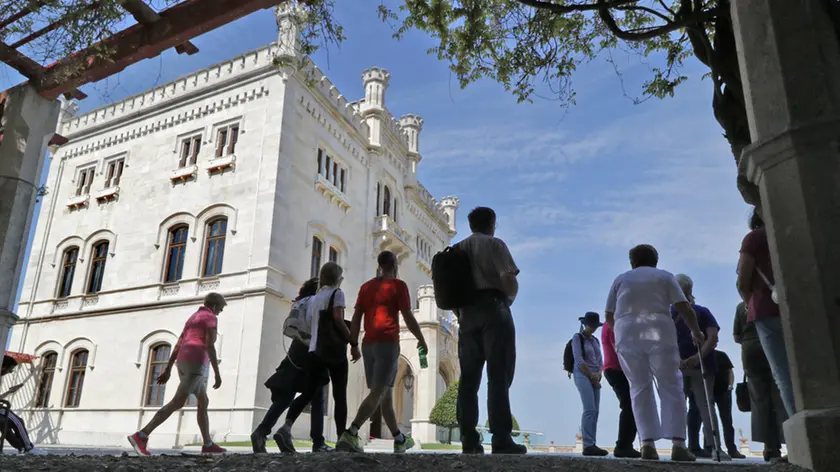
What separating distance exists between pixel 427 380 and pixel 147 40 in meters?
18.3

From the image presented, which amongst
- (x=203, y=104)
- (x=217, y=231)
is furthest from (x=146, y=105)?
(x=217, y=231)

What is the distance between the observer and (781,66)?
3195 mm

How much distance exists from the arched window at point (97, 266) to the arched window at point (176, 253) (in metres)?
3.14

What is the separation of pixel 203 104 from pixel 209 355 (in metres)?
17.0

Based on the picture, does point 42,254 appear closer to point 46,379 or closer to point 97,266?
point 97,266

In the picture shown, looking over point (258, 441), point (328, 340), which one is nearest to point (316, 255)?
point (258, 441)

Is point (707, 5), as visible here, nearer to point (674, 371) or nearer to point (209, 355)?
point (674, 371)

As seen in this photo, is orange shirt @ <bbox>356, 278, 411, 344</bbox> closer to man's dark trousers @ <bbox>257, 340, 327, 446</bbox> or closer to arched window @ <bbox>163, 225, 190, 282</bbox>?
man's dark trousers @ <bbox>257, 340, 327, 446</bbox>

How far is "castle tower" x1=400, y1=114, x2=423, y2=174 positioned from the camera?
28422 mm

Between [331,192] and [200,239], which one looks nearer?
[200,239]

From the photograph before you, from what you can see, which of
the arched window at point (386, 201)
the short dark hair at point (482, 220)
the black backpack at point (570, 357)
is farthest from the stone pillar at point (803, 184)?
the arched window at point (386, 201)

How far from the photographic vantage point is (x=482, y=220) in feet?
16.4

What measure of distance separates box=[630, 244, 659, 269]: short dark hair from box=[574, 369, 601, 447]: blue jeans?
2238 millimetres

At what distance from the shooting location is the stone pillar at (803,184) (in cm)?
283
